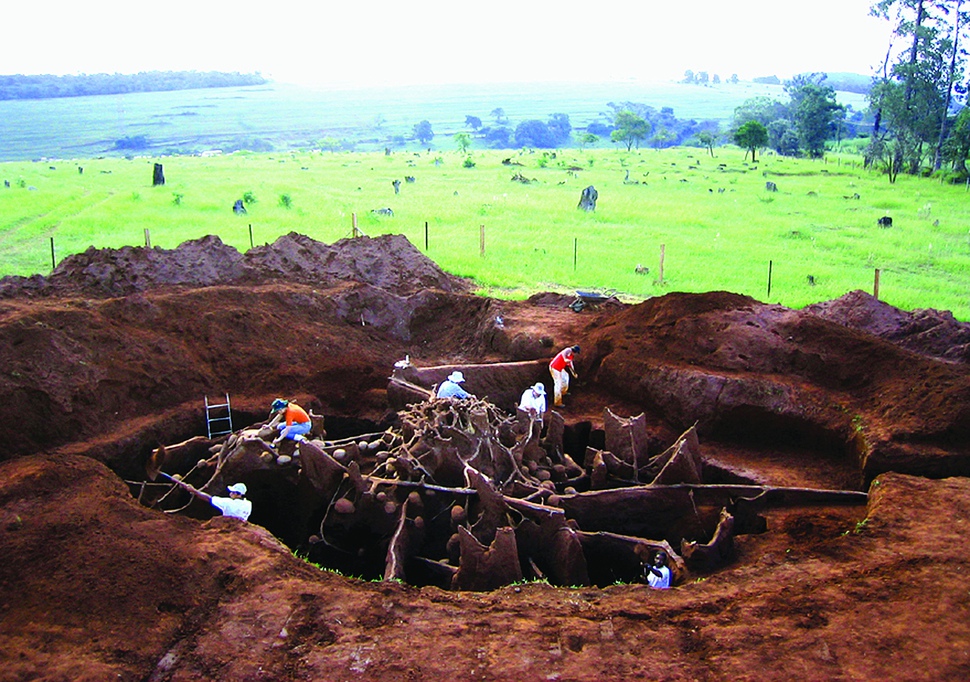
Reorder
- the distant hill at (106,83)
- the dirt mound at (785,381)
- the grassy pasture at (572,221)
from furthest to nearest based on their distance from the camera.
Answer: the distant hill at (106,83), the grassy pasture at (572,221), the dirt mound at (785,381)

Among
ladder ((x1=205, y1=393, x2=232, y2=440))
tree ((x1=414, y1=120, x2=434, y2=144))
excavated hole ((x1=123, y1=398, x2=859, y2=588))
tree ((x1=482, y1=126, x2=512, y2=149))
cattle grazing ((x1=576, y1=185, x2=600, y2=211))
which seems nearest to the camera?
excavated hole ((x1=123, y1=398, x2=859, y2=588))

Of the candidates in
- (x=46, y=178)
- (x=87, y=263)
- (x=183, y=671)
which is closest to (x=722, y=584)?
(x=183, y=671)

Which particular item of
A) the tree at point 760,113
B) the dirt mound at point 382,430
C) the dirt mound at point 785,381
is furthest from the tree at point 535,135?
the dirt mound at point 785,381

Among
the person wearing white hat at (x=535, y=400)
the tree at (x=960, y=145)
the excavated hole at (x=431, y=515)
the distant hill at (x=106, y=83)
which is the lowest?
the excavated hole at (x=431, y=515)

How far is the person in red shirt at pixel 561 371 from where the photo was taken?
537 inches

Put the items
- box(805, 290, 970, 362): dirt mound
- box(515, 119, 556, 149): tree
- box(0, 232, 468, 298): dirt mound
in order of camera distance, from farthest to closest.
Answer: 1. box(515, 119, 556, 149): tree
2. box(0, 232, 468, 298): dirt mound
3. box(805, 290, 970, 362): dirt mound

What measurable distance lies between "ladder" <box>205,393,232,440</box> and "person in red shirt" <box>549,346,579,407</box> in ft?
17.4

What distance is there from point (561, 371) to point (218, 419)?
5.61 metres

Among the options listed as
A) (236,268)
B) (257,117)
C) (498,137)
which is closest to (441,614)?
(236,268)

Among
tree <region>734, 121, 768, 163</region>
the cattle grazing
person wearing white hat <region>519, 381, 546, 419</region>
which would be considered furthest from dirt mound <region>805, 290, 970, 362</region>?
tree <region>734, 121, 768, 163</region>

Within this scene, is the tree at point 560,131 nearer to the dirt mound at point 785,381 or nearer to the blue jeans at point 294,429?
the dirt mound at point 785,381

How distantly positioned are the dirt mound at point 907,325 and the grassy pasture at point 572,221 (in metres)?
3.98

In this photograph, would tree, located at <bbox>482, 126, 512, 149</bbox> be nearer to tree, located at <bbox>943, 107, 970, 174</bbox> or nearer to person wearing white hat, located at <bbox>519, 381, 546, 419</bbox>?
tree, located at <bbox>943, 107, 970, 174</bbox>

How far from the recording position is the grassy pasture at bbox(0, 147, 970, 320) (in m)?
23.1
